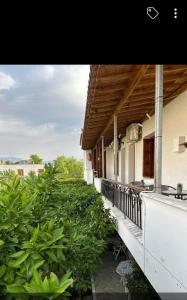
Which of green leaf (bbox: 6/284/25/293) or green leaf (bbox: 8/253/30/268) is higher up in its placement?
green leaf (bbox: 8/253/30/268)

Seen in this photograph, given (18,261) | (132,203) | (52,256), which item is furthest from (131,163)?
(18,261)

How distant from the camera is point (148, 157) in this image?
26.5 ft

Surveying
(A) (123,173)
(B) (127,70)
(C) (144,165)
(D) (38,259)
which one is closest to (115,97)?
(B) (127,70)

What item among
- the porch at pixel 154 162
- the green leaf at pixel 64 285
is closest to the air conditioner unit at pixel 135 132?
the porch at pixel 154 162

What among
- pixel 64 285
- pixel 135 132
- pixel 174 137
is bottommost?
pixel 64 285

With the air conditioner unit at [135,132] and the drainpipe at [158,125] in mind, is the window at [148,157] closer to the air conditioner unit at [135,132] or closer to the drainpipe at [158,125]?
the air conditioner unit at [135,132]

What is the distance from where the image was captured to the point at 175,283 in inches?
87.6

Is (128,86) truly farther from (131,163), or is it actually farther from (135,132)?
(131,163)

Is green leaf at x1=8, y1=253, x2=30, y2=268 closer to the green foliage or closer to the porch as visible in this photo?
the green foliage

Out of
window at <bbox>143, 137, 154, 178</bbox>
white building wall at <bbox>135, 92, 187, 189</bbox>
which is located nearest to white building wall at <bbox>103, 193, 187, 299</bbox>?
white building wall at <bbox>135, 92, 187, 189</bbox>
